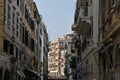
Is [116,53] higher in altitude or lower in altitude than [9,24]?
lower

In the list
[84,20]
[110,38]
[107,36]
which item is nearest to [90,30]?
[84,20]

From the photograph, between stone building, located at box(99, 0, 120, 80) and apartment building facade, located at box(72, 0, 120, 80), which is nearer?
stone building, located at box(99, 0, 120, 80)

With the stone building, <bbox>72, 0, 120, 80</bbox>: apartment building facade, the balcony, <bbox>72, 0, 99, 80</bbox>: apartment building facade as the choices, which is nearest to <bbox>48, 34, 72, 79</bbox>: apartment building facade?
<bbox>72, 0, 99, 80</bbox>: apartment building facade

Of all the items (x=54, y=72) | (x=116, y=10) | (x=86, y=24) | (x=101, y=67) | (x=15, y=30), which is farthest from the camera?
(x=54, y=72)

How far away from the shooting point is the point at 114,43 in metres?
20.3

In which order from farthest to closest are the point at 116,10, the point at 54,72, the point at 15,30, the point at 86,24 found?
the point at 54,72, the point at 15,30, the point at 86,24, the point at 116,10

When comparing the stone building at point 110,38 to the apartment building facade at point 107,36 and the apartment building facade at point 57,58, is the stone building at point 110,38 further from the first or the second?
the apartment building facade at point 57,58

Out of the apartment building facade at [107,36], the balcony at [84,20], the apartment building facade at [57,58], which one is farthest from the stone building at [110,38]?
the apartment building facade at [57,58]

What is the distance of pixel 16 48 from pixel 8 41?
622 centimetres

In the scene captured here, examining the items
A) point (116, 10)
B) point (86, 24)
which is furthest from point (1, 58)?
point (116, 10)

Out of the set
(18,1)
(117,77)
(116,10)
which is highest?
(18,1)

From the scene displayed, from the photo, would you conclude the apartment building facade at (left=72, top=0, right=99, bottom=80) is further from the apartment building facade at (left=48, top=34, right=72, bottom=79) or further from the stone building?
the apartment building facade at (left=48, top=34, right=72, bottom=79)

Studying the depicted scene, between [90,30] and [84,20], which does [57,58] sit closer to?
[84,20]

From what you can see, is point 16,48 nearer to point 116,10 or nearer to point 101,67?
point 101,67
